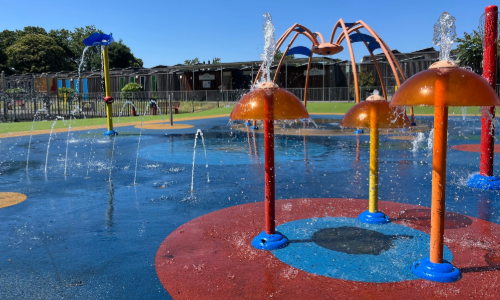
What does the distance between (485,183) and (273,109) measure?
15.2ft

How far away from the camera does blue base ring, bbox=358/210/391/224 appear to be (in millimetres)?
4977

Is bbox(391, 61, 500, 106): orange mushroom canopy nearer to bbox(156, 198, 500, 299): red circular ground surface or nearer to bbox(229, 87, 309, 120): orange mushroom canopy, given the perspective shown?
bbox(229, 87, 309, 120): orange mushroom canopy

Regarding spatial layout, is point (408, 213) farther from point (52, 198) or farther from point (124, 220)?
point (52, 198)

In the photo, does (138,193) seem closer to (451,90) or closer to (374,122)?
(374,122)

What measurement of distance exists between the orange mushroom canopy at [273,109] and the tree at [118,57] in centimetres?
7674

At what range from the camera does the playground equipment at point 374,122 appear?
4820mm

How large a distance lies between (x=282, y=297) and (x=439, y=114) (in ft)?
6.61

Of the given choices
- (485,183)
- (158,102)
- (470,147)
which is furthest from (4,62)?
(485,183)

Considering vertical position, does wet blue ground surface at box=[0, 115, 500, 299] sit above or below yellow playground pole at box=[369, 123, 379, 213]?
below

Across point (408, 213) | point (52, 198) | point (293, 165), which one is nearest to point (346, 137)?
point (293, 165)

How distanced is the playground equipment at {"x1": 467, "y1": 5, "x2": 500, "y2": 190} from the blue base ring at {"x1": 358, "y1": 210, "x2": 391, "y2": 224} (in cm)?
257

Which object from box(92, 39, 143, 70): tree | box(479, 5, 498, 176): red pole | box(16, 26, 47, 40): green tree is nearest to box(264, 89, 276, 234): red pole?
box(479, 5, 498, 176): red pole

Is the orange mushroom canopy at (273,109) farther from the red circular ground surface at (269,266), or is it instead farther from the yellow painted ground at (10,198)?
the yellow painted ground at (10,198)

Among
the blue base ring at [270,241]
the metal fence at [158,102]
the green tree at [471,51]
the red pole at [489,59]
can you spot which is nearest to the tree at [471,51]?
the green tree at [471,51]
